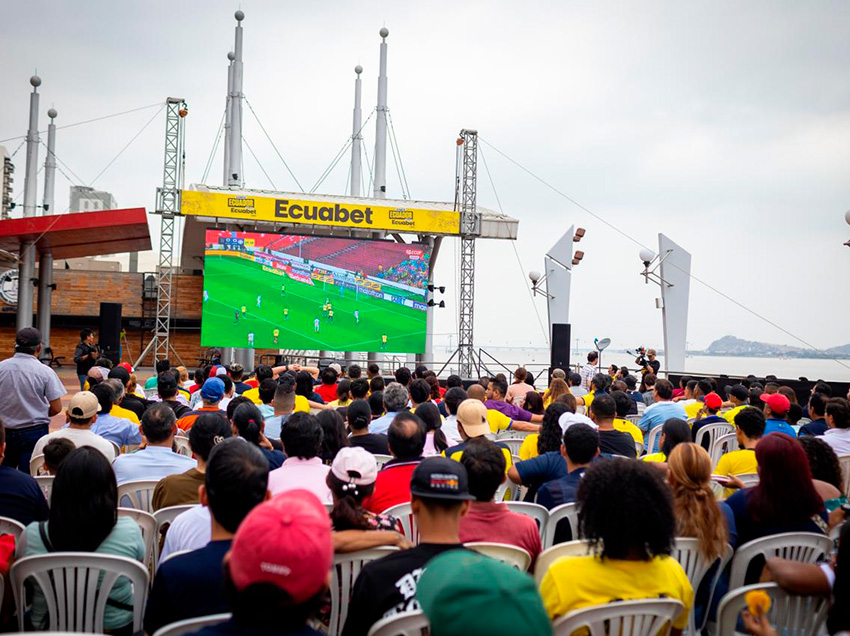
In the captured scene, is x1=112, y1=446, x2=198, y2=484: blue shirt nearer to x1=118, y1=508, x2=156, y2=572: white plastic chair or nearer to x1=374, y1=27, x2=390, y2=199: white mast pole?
Result: x1=118, y1=508, x2=156, y2=572: white plastic chair

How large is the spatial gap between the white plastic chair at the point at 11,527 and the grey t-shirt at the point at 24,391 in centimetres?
290

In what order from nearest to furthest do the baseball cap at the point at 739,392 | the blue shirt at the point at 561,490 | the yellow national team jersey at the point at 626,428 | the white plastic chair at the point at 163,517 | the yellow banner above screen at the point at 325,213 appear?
the white plastic chair at the point at 163,517 < the blue shirt at the point at 561,490 < the yellow national team jersey at the point at 626,428 < the baseball cap at the point at 739,392 < the yellow banner above screen at the point at 325,213

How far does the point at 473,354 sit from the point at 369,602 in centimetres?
1673

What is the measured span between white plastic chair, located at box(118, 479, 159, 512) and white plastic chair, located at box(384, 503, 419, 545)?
1.61 metres

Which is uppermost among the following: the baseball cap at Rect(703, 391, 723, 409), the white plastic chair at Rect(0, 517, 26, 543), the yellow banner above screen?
the yellow banner above screen

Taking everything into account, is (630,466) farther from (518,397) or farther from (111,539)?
(518,397)

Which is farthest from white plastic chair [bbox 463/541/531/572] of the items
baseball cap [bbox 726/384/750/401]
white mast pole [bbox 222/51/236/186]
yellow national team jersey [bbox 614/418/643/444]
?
white mast pole [bbox 222/51/236/186]

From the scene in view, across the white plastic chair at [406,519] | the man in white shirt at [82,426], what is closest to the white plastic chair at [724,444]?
the white plastic chair at [406,519]

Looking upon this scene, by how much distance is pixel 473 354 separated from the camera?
1875 centimetres

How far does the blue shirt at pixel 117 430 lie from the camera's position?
5.41 meters

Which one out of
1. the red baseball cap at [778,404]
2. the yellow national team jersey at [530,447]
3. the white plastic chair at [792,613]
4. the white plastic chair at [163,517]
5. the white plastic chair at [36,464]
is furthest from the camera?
the red baseball cap at [778,404]

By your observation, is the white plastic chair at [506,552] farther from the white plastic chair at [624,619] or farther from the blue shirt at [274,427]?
the blue shirt at [274,427]

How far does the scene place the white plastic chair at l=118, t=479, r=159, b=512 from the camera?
3.95 metres

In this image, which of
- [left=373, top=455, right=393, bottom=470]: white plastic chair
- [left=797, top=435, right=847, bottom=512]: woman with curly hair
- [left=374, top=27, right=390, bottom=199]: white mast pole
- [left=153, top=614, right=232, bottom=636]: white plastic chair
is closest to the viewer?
[left=153, top=614, right=232, bottom=636]: white plastic chair
